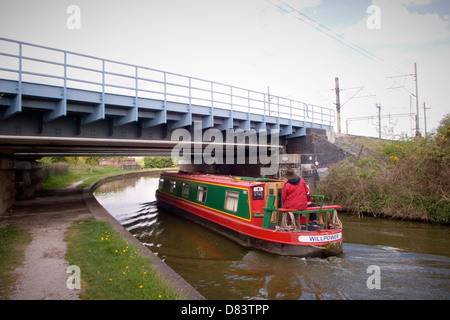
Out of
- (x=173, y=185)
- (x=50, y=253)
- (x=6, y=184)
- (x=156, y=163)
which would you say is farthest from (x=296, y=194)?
(x=156, y=163)

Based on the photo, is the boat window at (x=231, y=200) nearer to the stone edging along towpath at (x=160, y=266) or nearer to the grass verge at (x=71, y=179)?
the stone edging along towpath at (x=160, y=266)

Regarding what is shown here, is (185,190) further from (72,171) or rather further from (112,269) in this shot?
(72,171)

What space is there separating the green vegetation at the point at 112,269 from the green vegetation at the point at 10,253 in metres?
0.82

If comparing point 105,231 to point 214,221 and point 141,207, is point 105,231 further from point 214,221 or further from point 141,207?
point 141,207

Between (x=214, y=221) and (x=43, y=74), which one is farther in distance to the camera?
(x=214, y=221)

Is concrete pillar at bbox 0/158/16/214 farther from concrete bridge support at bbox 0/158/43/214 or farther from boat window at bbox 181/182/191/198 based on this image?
boat window at bbox 181/182/191/198

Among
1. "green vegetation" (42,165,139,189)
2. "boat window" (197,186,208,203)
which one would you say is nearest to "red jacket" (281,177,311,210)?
"boat window" (197,186,208,203)

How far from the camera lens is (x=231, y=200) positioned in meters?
8.71

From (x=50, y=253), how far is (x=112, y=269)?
5.74 feet
